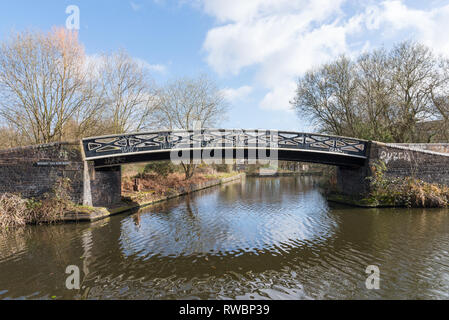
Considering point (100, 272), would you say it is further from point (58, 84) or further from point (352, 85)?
point (352, 85)

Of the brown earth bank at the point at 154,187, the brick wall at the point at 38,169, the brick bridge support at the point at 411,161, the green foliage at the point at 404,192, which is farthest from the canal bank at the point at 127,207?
the brick bridge support at the point at 411,161

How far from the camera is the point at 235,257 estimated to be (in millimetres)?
7270

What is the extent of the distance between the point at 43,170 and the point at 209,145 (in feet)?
28.7

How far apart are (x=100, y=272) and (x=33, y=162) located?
29.8ft

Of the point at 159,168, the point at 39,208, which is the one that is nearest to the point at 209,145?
the point at 39,208

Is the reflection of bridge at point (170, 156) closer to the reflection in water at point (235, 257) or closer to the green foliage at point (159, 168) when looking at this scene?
the reflection in water at point (235, 257)

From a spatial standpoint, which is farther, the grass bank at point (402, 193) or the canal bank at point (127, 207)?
the grass bank at point (402, 193)

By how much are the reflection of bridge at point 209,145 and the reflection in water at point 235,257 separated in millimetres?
3753

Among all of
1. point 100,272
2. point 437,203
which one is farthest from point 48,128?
point 437,203

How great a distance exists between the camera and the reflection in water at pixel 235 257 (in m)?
5.41

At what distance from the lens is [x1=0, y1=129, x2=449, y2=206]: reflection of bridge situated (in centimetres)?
1205

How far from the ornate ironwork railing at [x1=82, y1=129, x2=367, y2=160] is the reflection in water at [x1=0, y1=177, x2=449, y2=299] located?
3.90 m

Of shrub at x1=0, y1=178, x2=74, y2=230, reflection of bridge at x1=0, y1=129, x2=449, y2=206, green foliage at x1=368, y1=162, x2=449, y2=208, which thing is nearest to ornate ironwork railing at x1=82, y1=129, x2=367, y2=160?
reflection of bridge at x1=0, y1=129, x2=449, y2=206

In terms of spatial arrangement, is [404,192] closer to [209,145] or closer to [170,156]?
[209,145]
